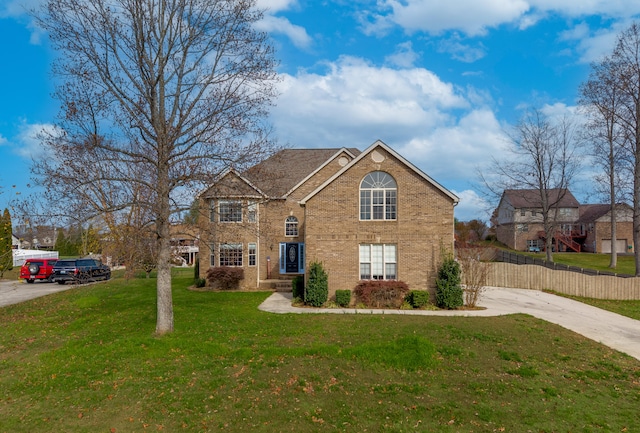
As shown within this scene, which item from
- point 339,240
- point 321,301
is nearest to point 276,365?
point 321,301

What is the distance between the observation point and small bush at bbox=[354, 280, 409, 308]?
682 inches

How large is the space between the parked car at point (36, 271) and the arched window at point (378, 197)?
24230 mm

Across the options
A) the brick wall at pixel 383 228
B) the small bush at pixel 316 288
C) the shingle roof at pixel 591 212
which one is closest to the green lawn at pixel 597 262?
the shingle roof at pixel 591 212

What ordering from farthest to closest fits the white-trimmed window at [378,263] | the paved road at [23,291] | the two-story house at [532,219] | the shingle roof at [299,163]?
the two-story house at [532,219]
the shingle roof at [299,163]
the paved road at [23,291]
the white-trimmed window at [378,263]

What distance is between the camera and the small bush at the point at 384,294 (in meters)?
17.3

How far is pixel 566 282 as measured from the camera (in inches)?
950

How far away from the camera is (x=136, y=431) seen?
7133mm

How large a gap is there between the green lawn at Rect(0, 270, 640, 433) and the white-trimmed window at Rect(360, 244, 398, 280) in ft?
11.7

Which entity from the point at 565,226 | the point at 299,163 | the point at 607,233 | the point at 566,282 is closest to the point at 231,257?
the point at 299,163

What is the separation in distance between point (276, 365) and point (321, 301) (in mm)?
7807

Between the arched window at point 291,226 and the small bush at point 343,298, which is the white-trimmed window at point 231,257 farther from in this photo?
the small bush at point 343,298

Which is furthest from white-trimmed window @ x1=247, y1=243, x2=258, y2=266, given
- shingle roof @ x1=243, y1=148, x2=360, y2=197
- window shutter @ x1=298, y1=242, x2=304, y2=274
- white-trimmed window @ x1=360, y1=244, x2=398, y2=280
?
white-trimmed window @ x1=360, y1=244, x2=398, y2=280

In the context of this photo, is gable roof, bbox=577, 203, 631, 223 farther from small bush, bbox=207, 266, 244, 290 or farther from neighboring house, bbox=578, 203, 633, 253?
small bush, bbox=207, 266, 244, 290

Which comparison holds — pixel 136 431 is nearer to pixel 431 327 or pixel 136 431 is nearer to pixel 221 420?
pixel 221 420
